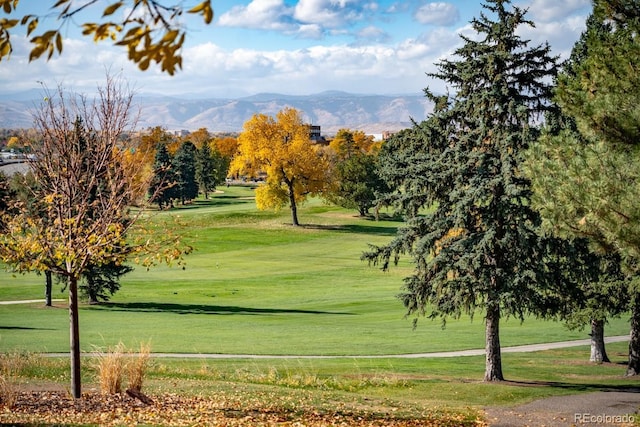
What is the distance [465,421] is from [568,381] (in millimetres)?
9947

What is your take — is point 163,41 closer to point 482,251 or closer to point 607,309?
point 482,251

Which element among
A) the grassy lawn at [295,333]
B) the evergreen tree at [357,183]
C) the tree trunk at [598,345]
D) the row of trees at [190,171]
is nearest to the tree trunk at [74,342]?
the grassy lawn at [295,333]

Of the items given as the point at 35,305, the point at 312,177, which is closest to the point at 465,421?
the point at 35,305

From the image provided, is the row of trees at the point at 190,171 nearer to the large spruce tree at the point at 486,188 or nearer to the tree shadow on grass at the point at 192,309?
the tree shadow on grass at the point at 192,309

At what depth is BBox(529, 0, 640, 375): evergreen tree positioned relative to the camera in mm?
11156

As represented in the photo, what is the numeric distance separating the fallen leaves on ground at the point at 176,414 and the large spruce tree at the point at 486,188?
6554 mm

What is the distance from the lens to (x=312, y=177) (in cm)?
6494

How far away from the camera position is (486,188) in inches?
743

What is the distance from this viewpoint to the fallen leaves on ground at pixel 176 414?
10.4 meters

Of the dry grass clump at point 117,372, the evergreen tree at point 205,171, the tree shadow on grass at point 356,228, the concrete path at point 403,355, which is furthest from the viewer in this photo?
the evergreen tree at point 205,171

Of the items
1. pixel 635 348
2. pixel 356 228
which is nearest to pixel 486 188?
pixel 635 348

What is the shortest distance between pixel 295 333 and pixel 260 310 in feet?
24.5

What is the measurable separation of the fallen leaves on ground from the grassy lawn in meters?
1.46

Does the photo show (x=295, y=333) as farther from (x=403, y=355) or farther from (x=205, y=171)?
(x=205, y=171)
